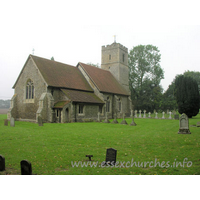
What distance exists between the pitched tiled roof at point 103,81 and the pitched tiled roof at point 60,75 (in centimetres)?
151

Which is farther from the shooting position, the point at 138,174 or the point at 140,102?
the point at 140,102

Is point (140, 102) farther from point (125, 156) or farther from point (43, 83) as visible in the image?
point (125, 156)

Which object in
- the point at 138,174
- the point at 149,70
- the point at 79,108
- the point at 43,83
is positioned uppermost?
the point at 149,70

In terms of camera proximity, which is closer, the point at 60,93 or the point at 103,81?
the point at 60,93

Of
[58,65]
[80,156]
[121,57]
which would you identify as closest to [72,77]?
[58,65]

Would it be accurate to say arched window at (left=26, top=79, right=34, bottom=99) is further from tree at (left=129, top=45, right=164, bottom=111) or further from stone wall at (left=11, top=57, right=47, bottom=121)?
tree at (left=129, top=45, right=164, bottom=111)

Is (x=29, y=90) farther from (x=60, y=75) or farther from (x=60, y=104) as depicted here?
(x=60, y=104)

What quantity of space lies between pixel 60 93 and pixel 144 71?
3063 centimetres

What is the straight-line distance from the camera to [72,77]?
28359 millimetres

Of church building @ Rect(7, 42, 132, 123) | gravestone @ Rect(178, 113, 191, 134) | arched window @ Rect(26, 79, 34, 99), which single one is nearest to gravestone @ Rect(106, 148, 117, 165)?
gravestone @ Rect(178, 113, 191, 134)

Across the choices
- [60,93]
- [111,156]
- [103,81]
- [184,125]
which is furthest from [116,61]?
[111,156]

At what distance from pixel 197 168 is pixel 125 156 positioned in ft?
8.31

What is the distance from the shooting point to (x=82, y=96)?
85.4 ft

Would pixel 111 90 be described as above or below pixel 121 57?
below
